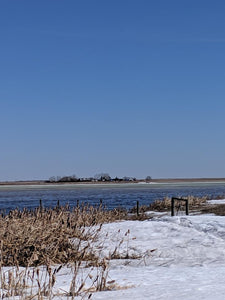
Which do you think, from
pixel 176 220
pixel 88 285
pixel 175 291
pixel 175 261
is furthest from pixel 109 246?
pixel 175 291

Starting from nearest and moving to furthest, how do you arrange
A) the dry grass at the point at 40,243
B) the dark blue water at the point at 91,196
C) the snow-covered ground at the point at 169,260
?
the snow-covered ground at the point at 169,260
the dry grass at the point at 40,243
the dark blue water at the point at 91,196

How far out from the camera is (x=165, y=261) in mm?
9742

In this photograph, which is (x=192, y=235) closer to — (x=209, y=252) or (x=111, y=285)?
(x=209, y=252)

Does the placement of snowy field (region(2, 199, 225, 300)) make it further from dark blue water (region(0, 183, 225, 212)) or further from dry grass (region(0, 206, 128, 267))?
dark blue water (region(0, 183, 225, 212))

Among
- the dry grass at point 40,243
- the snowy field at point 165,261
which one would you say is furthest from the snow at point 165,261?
the dry grass at point 40,243

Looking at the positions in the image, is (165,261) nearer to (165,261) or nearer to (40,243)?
(165,261)

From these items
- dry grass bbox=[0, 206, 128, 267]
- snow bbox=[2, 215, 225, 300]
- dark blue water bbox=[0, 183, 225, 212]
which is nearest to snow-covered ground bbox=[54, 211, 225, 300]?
snow bbox=[2, 215, 225, 300]

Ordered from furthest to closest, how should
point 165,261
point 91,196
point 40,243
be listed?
point 91,196, point 40,243, point 165,261

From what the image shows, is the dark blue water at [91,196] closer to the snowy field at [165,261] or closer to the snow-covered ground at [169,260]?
the snow-covered ground at [169,260]

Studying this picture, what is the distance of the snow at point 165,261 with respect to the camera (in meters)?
6.09

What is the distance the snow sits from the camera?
20.0 feet

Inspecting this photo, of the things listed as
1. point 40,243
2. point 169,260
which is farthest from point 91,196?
point 169,260

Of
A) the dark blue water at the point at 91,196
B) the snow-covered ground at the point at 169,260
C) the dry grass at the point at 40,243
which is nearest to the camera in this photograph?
the snow-covered ground at the point at 169,260

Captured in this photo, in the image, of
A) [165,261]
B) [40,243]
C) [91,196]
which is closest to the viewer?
[165,261]
